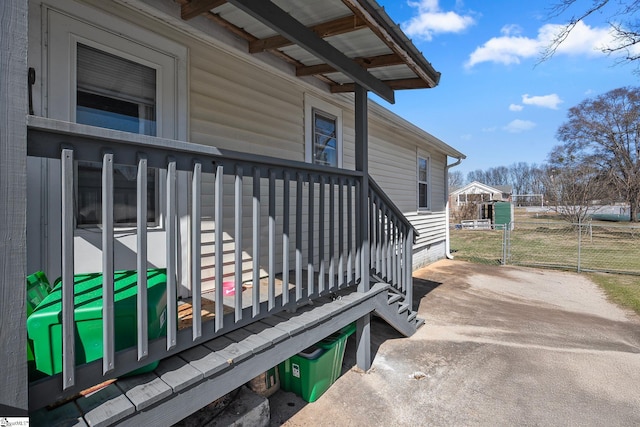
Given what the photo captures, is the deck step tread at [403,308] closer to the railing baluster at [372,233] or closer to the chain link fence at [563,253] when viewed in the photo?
the railing baluster at [372,233]

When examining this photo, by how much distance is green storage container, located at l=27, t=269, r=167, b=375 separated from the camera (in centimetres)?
138

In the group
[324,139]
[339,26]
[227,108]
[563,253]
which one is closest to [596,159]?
[563,253]

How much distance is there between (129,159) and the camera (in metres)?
1.51

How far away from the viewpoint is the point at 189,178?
123 inches

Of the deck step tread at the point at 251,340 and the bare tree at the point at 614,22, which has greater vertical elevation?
the bare tree at the point at 614,22

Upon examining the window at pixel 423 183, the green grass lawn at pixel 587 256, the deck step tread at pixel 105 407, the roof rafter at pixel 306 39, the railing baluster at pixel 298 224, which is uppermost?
the roof rafter at pixel 306 39

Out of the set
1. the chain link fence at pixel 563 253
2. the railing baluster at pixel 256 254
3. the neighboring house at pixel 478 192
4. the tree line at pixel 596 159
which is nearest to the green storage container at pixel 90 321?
the railing baluster at pixel 256 254

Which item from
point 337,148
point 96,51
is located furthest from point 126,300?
point 337,148

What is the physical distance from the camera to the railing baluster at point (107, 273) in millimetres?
1394

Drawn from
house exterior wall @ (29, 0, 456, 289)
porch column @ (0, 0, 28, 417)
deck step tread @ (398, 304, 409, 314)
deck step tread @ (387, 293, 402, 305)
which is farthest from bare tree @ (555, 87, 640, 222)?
porch column @ (0, 0, 28, 417)

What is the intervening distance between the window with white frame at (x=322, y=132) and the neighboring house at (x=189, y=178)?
48 millimetres

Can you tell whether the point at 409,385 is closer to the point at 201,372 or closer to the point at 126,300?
the point at 201,372

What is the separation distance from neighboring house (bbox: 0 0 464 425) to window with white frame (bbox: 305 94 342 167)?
48 mm

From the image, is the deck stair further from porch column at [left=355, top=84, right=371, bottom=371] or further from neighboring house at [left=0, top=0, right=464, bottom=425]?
porch column at [left=355, top=84, right=371, bottom=371]
